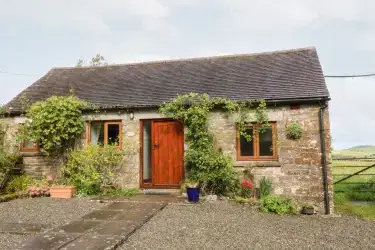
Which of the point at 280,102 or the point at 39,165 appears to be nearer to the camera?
the point at 280,102

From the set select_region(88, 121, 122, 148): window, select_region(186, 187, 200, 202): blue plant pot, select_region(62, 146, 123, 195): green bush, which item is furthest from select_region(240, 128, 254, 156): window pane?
select_region(88, 121, 122, 148): window

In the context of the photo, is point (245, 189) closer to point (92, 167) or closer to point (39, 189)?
point (92, 167)

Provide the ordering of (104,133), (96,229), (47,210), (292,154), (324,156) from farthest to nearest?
(104,133)
(292,154)
(324,156)
(47,210)
(96,229)

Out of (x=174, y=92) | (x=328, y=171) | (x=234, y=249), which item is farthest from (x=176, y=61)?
(x=234, y=249)

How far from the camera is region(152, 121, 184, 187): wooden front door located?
10.1 metres

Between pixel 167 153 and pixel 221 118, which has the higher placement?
pixel 221 118

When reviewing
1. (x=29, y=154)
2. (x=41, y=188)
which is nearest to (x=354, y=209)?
(x=41, y=188)

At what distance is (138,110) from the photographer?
33.9 ft

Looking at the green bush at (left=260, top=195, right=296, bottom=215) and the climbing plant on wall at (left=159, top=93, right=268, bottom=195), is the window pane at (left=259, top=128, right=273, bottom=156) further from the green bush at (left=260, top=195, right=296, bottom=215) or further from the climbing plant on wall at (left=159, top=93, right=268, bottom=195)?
the green bush at (left=260, top=195, right=296, bottom=215)

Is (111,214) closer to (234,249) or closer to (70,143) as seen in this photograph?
(234,249)

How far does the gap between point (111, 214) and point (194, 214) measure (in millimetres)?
1993

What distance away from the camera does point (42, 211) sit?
24.8 feet

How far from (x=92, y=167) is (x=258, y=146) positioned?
17.6 feet

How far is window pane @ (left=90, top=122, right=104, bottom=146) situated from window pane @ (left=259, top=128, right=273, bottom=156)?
219 inches
